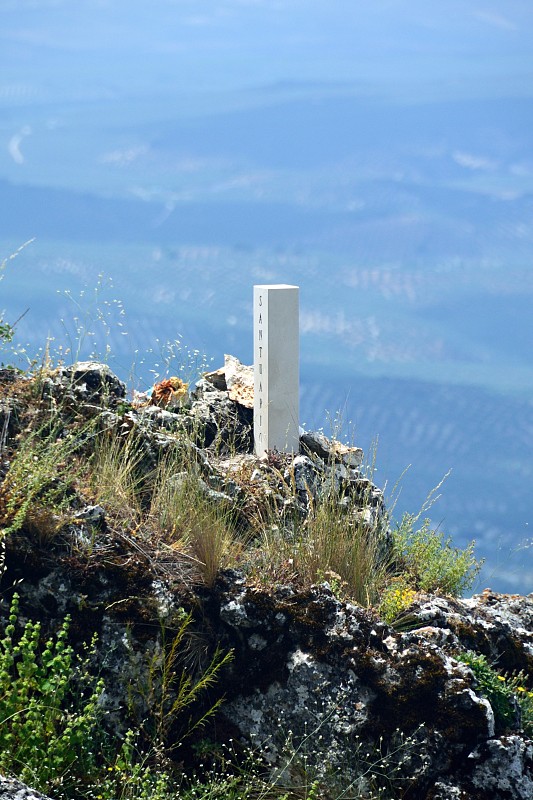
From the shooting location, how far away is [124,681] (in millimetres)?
5305

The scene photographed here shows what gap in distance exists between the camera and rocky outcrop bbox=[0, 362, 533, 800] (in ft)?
17.4

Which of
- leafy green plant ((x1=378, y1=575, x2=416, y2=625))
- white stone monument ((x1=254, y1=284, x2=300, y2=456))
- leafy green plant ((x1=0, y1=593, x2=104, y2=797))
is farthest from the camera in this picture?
white stone monument ((x1=254, y1=284, x2=300, y2=456))

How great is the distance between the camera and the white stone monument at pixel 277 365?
29.7 feet

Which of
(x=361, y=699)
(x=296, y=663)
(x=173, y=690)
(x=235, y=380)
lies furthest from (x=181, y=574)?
(x=235, y=380)

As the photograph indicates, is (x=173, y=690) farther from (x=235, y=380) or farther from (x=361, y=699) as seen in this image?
(x=235, y=380)

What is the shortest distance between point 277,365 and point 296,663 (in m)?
4.14

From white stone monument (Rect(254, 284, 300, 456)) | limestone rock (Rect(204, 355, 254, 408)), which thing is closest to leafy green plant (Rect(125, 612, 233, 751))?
white stone monument (Rect(254, 284, 300, 456))

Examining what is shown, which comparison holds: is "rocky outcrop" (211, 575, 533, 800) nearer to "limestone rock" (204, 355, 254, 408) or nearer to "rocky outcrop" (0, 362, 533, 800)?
"rocky outcrop" (0, 362, 533, 800)

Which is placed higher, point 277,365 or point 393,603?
point 277,365

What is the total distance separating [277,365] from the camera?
914 centimetres

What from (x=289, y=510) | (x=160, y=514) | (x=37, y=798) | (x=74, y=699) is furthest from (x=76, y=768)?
(x=289, y=510)

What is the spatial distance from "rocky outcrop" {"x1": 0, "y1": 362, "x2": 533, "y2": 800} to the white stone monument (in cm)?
321

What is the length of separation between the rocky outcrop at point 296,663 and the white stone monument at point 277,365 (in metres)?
3.21

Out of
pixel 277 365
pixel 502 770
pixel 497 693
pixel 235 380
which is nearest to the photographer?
pixel 502 770
